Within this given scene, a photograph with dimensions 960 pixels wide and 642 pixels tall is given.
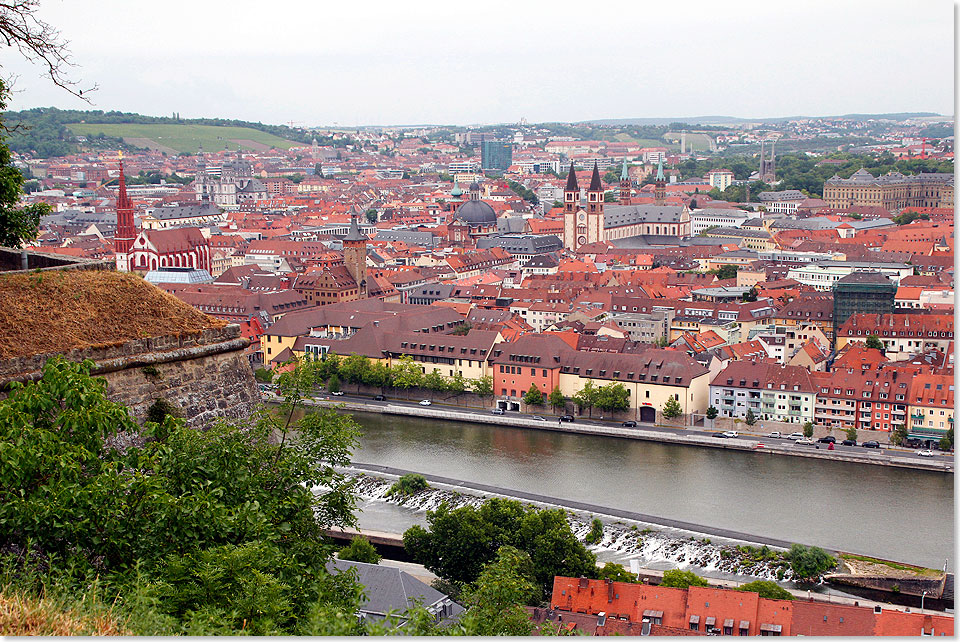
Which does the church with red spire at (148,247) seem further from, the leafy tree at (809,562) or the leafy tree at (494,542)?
the leafy tree at (809,562)

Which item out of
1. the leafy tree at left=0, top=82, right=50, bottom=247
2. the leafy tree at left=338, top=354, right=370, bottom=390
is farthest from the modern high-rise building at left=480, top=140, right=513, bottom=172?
the leafy tree at left=0, top=82, right=50, bottom=247

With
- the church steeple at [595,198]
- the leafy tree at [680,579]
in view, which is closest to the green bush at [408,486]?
the leafy tree at [680,579]

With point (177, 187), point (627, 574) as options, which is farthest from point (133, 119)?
point (627, 574)

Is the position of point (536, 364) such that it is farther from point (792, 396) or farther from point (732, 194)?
point (732, 194)

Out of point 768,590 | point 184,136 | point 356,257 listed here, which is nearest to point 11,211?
point 768,590

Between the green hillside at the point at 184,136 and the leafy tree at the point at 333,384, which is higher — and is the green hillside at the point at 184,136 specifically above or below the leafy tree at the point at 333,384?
above

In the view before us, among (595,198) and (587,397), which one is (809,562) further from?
(595,198)
